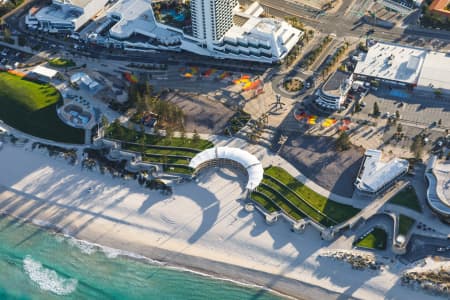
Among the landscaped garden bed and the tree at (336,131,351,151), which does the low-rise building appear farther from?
the tree at (336,131,351,151)

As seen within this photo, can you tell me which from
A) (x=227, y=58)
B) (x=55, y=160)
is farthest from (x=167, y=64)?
(x=55, y=160)

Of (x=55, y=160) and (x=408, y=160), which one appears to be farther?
(x=55, y=160)

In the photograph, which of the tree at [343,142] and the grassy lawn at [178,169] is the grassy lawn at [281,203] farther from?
the tree at [343,142]

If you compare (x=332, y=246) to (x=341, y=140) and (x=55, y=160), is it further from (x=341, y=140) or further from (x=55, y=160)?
(x=55, y=160)

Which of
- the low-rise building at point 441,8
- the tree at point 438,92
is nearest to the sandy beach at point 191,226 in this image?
the tree at point 438,92

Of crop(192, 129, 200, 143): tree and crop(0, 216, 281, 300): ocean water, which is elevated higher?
crop(192, 129, 200, 143): tree

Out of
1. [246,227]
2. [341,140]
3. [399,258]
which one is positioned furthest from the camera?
[341,140]

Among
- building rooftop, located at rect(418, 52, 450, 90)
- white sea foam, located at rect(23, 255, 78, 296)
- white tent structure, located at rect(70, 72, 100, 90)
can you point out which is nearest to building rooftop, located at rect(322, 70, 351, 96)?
building rooftop, located at rect(418, 52, 450, 90)
